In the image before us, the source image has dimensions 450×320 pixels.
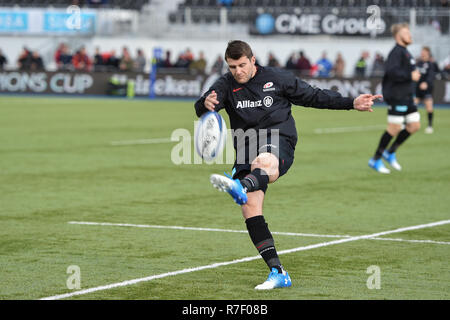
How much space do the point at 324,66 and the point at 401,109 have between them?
24145 millimetres

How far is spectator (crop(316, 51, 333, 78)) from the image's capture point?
3966 centimetres

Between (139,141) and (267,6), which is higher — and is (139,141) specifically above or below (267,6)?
below

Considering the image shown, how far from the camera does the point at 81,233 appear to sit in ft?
32.4

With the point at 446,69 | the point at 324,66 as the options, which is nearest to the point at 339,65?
the point at 324,66

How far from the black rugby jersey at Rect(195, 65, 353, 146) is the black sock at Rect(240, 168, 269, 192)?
525mm

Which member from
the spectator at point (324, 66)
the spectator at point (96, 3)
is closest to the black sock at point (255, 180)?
the spectator at point (324, 66)

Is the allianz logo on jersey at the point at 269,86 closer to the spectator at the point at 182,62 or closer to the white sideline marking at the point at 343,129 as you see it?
the white sideline marking at the point at 343,129

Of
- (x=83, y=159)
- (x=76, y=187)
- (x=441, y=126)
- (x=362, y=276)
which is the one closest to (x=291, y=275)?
(x=362, y=276)

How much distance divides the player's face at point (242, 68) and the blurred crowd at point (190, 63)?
29645 millimetres

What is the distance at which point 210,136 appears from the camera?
7.29 metres

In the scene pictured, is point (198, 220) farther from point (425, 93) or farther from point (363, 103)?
point (425, 93)

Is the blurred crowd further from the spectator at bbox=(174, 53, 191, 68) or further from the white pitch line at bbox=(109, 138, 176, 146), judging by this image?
the white pitch line at bbox=(109, 138, 176, 146)

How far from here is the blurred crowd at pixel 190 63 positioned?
39531 millimetres
